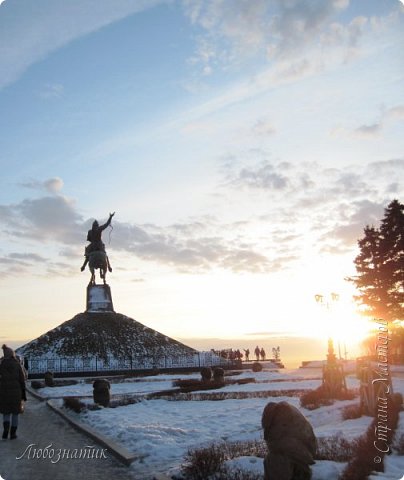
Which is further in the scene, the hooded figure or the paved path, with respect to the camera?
the paved path

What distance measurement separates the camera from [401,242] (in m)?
34.2

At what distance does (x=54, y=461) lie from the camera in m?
9.14

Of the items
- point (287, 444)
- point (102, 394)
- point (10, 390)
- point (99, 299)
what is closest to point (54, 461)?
point (10, 390)

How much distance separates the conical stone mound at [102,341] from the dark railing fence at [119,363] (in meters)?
0.69

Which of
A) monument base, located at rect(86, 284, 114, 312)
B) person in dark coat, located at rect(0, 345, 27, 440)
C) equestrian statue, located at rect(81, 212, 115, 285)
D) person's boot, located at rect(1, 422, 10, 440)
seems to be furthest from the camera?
monument base, located at rect(86, 284, 114, 312)

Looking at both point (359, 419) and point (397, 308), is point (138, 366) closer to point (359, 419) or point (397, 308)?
point (397, 308)

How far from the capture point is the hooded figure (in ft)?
19.4

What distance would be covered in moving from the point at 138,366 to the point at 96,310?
10.1 meters

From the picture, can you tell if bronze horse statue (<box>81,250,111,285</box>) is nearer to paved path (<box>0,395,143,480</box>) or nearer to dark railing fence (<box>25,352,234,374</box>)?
dark railing fence (<box>25,352,234,374</box>)

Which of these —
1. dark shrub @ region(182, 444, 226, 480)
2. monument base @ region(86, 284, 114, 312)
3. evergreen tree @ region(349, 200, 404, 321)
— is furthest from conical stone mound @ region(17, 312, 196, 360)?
dark shrub @ region(182, 444, 226, 480)

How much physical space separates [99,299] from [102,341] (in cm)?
725

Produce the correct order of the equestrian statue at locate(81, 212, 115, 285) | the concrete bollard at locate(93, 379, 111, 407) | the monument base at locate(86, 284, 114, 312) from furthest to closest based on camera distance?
1. the monument base at locate(86, 284, 114, 312)
2. the equestrian statue at locate(81, 212, 115, 285)
3. the concrete bollard at locate(93, 379, 111, 407)

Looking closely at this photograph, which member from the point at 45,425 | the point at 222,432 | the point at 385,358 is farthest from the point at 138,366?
the point at 385,358

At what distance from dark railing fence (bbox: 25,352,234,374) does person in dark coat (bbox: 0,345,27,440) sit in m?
23.8
